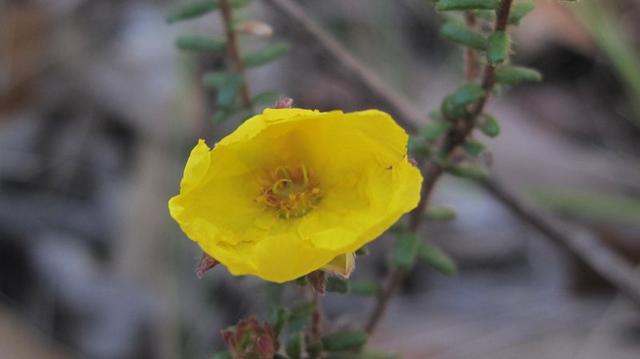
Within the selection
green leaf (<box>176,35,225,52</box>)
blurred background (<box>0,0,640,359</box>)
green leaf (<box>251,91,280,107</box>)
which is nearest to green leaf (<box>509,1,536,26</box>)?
green leaf (<box>251,91,280,107</box>)

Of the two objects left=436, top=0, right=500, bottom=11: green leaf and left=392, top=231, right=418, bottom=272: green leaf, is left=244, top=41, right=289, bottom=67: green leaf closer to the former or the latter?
left=392, top=231, right=418, bottom=272: green leaf

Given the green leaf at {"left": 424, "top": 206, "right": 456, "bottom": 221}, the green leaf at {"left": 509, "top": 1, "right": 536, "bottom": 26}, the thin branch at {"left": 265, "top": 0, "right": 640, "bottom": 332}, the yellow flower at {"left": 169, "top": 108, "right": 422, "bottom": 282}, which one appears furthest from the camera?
the thin branch at {"left": 265, "top": 0, "right": 640, "bottom": 332}

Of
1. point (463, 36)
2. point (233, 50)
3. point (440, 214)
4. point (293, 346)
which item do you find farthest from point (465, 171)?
point (233, 50)

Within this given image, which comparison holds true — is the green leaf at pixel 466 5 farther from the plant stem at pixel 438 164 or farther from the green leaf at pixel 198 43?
the green leaf at pixel 198 43

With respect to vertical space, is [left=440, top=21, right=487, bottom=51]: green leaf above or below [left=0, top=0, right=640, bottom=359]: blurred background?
above

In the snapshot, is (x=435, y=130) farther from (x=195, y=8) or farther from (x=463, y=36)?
(x=195, y=8)

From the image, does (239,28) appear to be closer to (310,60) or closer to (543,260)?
(543,260)

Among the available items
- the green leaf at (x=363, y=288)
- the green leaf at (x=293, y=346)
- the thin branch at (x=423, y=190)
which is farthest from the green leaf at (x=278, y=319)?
the thin branch at (x=423, y=190)
